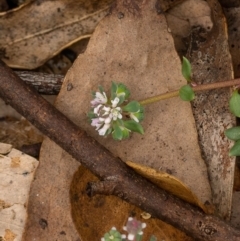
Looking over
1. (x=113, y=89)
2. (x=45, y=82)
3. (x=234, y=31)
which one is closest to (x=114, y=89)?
(x=113, y=89)

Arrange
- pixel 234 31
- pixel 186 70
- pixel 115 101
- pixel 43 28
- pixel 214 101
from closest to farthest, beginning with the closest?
pixel 115 101 < pixel 186 70 < pixel 214 101 < pixel 234 31 < pixel 43 28

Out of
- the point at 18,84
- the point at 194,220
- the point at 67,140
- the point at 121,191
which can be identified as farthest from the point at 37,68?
the point at 194,220

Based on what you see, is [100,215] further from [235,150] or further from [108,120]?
[235,150]

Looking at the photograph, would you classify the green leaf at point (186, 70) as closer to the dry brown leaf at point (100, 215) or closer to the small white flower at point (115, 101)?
the small white flower at point (115, 101)

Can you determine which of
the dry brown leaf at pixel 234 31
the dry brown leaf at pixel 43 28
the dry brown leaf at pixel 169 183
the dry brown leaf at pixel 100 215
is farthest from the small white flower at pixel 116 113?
the dry brown leaf at pixel 234 31

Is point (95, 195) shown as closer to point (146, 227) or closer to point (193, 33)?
point (146, 227)
